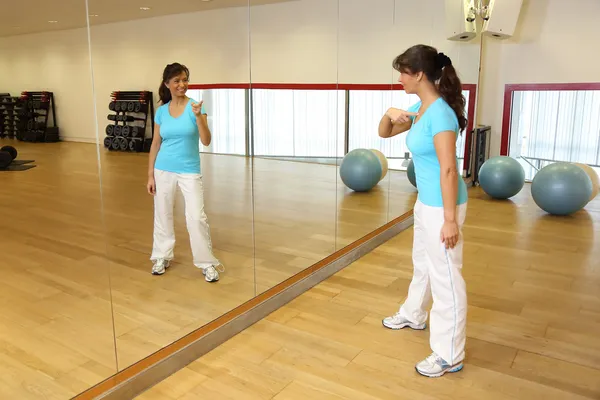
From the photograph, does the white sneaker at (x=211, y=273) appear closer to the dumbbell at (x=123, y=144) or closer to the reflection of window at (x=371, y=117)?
the dumbbell at (x=123, y=144)

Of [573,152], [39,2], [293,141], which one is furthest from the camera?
[573,152]

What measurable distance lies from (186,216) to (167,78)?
2.69 ft

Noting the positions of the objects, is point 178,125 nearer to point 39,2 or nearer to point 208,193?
point 208,193

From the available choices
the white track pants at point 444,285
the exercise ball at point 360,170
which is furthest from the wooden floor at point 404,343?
the exercise ball at point 360,170

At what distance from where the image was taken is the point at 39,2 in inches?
78.7

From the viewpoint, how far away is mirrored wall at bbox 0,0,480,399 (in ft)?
7.36

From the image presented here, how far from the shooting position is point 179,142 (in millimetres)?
2859

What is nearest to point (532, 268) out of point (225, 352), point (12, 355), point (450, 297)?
point (450, 297)

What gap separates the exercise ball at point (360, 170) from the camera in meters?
4.59

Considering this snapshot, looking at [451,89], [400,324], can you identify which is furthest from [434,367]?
[451,89]

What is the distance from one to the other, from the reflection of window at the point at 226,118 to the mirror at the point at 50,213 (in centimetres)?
75

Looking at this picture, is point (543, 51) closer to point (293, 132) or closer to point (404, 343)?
point (293, 132)

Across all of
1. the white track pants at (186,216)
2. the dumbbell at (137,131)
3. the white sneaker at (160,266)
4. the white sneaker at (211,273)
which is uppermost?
the dumbbell at (137,131)

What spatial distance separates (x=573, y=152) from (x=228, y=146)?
6.83 metres
